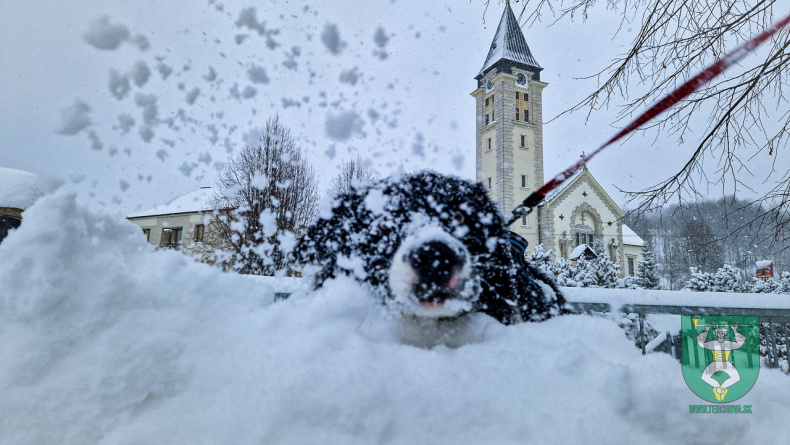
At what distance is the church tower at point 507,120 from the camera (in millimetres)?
4875

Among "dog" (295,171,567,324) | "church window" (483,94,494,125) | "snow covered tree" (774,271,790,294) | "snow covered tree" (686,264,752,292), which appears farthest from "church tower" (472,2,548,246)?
"snow covered tree" (774,271,790,294)

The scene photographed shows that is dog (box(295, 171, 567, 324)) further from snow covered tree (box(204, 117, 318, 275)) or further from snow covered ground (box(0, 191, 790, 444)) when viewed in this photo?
snow covered tree (box(204, 117, 318, 275))

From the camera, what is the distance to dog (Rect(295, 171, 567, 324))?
57.4 inches

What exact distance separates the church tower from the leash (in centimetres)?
19

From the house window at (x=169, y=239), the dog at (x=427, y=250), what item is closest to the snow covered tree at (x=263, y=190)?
the house window at (x=169, y=239)

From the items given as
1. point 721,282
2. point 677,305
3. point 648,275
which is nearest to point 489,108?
point 721,282

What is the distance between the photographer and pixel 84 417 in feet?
3.62

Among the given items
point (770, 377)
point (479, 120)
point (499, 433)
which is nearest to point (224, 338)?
point (499, 433)

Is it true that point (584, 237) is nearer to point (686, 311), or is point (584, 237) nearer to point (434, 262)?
point (686, 311)

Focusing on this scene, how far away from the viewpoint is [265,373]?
1.21 meters

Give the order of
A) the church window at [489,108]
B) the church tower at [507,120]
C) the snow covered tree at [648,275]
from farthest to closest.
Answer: the snow covered tree at [648,275]
the church window at [489,108]
the church tower at [507,120]

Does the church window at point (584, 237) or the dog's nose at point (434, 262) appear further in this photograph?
the church window at point (584, 237)

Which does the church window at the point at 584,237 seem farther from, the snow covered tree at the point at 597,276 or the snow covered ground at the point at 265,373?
the snow covered ground at the point at 265,373

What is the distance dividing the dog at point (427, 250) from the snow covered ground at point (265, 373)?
0.55 feet
